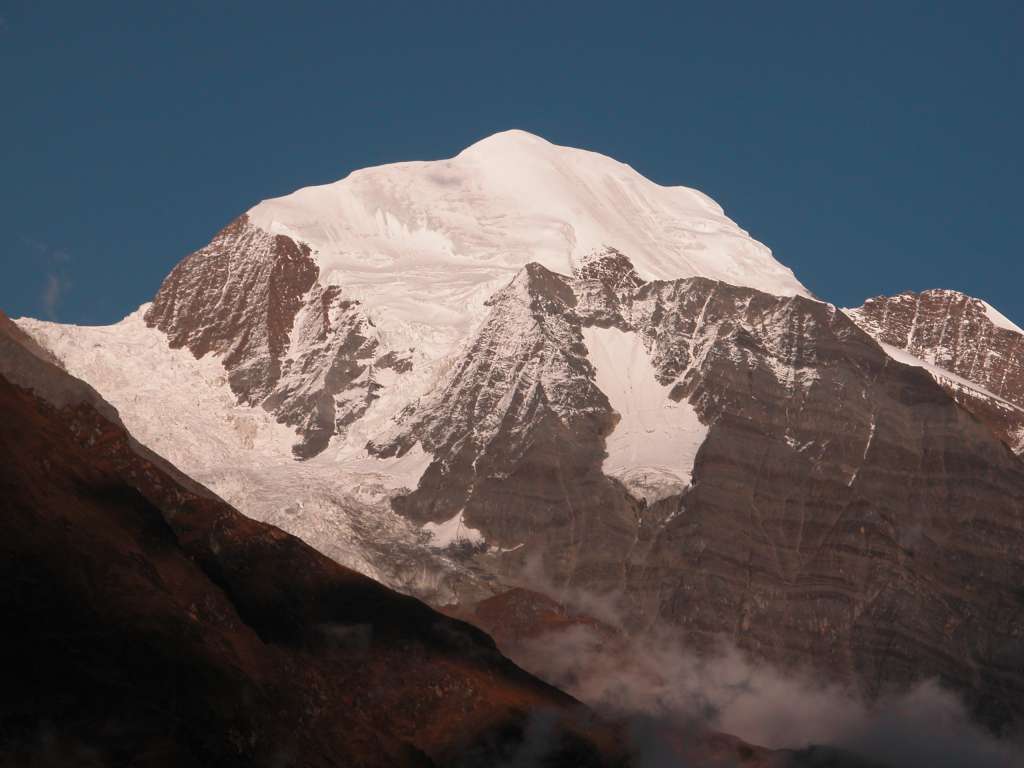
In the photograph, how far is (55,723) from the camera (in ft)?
655

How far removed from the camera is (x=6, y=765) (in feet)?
628

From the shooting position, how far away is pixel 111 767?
199000 millimetres

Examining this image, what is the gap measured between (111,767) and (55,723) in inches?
185

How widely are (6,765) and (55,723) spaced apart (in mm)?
8620

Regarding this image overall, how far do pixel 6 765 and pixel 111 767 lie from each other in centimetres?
940
